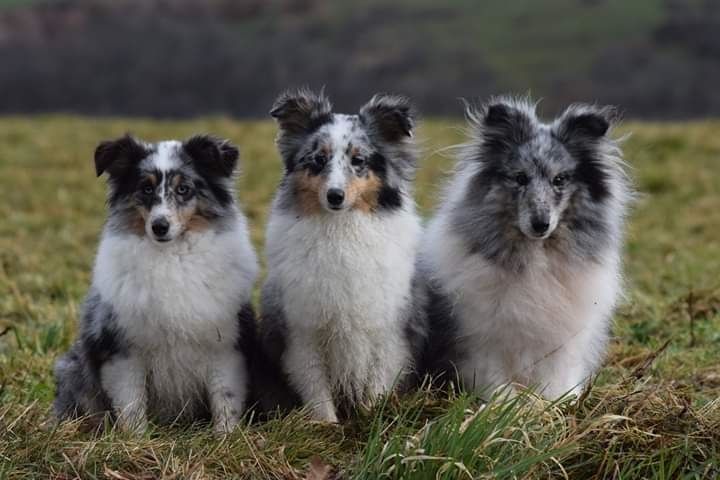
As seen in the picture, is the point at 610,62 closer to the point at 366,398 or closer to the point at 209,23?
the point at 209,23

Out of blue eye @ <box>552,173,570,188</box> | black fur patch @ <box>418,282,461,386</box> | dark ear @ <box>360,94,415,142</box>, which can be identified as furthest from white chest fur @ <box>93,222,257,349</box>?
blue eye @ <box>552,173,570,188</box>

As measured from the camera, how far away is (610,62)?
49.8 metres

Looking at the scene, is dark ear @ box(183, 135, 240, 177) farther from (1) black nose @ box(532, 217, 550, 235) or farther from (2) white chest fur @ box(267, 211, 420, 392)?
(1) black nose @ box(532, 217, 550, 235)

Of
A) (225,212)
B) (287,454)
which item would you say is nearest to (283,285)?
(225,212)

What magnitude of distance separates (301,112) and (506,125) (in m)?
1.12

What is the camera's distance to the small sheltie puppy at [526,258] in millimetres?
5043

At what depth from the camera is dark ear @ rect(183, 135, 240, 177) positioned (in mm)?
4949

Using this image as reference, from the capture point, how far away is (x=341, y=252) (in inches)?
187

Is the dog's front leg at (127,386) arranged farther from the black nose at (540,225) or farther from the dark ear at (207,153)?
the black nose at (540,225)

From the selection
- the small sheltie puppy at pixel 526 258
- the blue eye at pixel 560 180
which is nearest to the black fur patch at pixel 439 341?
the small sheltie puppy at pixel 526 258

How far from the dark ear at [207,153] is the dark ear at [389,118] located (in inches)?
30.1

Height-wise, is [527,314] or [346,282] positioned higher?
[346,282]

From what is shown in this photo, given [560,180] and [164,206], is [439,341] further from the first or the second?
[164,206]

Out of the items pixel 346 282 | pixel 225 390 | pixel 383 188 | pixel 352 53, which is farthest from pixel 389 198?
pixel 352 53
